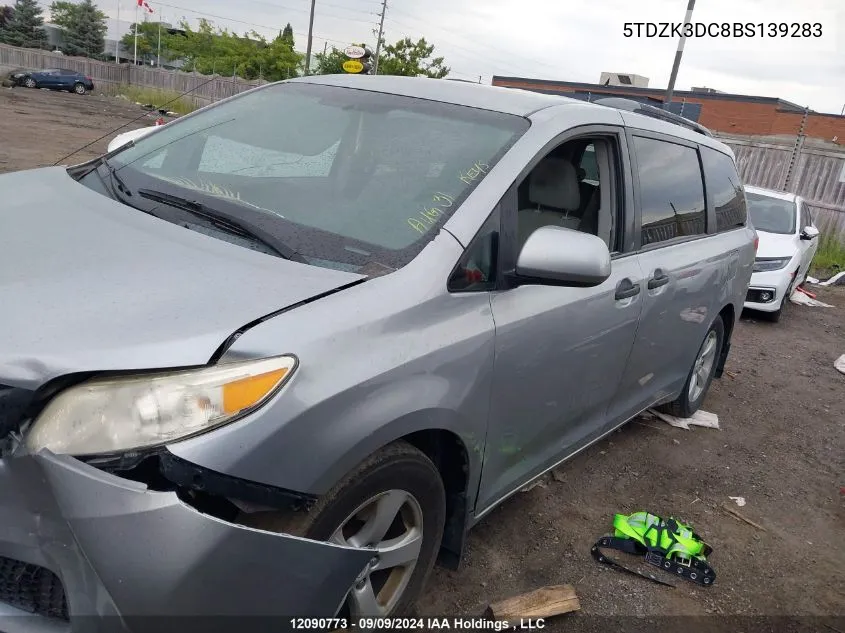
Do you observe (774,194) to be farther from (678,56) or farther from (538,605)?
(538,605)

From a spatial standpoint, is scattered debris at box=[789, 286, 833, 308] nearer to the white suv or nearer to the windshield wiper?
the white suv

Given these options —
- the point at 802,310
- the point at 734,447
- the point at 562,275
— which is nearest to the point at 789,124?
the point at 802,310

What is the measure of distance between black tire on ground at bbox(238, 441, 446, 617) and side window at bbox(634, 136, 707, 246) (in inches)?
69.4

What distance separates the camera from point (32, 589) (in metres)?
1.73

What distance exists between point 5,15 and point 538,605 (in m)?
89.6

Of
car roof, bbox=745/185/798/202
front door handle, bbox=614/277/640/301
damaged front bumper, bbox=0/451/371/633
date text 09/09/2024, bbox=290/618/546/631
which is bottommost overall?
date text 09/09/2024, bbox=290/618/546/631

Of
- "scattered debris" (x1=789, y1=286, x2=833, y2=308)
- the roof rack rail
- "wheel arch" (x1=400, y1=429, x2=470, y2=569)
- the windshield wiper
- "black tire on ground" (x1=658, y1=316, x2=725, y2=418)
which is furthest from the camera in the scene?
"scattered debris" (x1=789, y1=286, x2=833, y2=308)

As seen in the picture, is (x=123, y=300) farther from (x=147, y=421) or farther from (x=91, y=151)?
(x=91, y=151)

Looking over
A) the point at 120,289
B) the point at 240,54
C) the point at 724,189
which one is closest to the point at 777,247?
the point at 724,189

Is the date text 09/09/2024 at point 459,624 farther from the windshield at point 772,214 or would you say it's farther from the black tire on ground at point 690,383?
the windshield at point 772,214

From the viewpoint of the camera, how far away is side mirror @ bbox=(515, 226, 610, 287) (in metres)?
2.37

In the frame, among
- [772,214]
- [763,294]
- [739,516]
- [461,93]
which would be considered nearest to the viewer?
[461,93]

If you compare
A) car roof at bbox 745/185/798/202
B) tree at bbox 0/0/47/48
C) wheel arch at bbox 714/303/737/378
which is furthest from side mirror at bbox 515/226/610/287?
tree at bbox 0/0/47/48

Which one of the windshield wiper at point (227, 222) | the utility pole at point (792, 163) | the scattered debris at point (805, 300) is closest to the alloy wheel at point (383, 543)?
the windshield wiper at point (227, 222)
